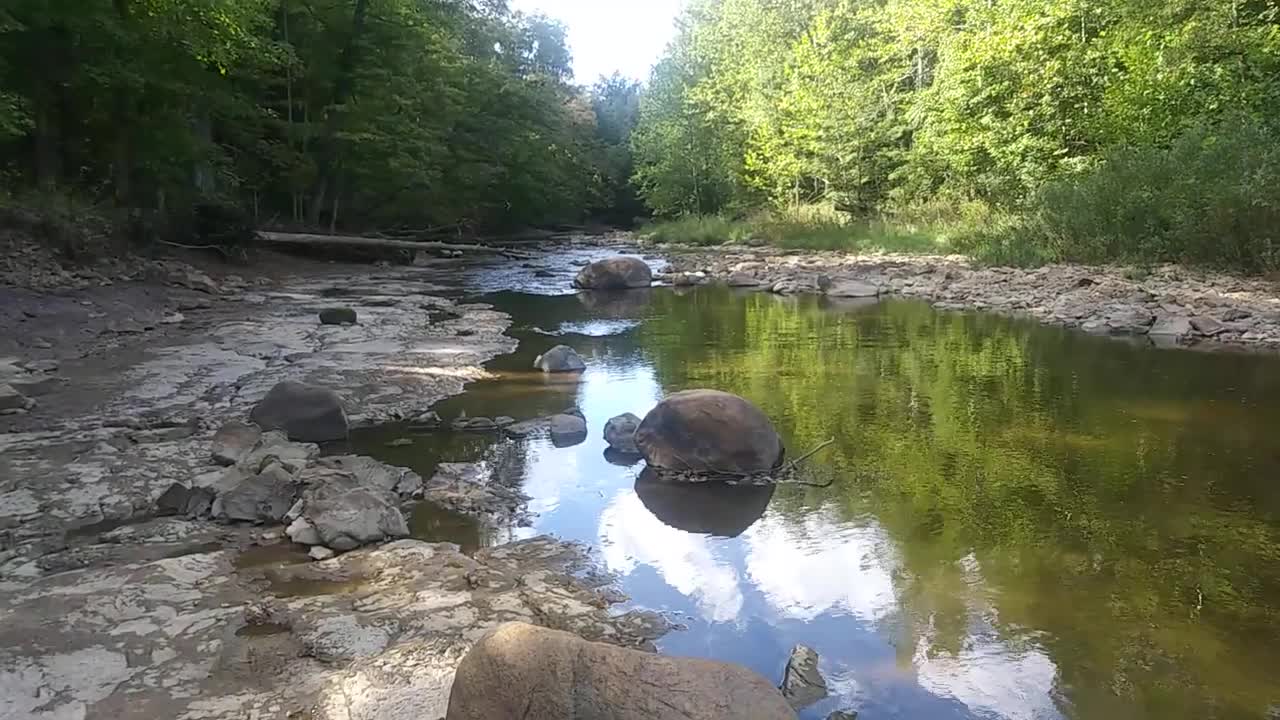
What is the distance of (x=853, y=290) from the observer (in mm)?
19156

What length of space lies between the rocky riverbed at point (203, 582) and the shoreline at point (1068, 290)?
10.4 meters

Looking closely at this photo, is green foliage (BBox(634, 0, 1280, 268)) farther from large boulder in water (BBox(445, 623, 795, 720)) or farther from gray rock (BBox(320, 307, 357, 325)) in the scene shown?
large boulder in water (BBox(445, 623, 795, 720))

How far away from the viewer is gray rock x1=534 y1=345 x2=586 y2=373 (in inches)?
424

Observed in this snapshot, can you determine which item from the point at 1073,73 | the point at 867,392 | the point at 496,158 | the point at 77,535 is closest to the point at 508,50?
the point at 496,158

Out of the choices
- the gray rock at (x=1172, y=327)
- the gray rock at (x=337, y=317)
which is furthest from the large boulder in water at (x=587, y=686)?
the gray rock at (x=1172, y=327)

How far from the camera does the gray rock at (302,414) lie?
7371 millimetres

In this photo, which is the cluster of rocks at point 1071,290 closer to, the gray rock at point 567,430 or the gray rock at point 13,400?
the gray rock at point 567,430

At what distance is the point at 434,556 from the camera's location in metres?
5.04

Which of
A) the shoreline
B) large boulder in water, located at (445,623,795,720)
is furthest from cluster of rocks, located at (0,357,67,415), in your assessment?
the shoreline

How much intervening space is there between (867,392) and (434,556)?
19.9 feet

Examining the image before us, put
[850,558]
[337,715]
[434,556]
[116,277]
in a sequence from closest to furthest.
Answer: [337,715] < [434,556] < [850,558] < [116,277]

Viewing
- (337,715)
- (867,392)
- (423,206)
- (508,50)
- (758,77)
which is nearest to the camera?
(337,715)

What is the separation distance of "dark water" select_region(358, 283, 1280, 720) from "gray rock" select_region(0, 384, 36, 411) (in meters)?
2.97

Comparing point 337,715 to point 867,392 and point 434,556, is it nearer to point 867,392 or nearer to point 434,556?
point 434,556
